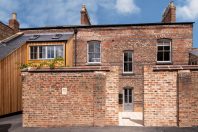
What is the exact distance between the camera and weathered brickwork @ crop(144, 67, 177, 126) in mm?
9164

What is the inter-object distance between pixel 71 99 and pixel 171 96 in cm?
460

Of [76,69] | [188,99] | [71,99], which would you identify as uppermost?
[76,69]

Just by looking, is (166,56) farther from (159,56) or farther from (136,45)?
(136,45)

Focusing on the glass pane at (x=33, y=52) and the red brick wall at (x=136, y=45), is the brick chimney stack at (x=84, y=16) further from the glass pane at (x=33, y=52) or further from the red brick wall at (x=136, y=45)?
the glass pane at (x=33, y=52)

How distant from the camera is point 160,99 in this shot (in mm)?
9188

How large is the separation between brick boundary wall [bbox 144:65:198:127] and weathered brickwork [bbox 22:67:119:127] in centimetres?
154

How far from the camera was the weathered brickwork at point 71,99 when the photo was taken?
9258 millimetres

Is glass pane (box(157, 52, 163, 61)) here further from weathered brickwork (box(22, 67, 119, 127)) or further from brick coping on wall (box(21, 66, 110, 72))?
brick coping on wall (box(21, 66, 110, 72))

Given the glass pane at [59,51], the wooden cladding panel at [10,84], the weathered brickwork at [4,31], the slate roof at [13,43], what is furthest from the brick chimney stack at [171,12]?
the weathered brickwork at [4,31]

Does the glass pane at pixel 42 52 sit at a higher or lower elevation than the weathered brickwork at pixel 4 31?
lower

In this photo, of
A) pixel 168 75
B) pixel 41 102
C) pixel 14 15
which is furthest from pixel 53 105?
pixel 14 15

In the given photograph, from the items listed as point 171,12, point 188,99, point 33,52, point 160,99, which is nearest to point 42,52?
point 33,52

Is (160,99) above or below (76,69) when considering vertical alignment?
below

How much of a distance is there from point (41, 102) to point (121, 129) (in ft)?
13.0
